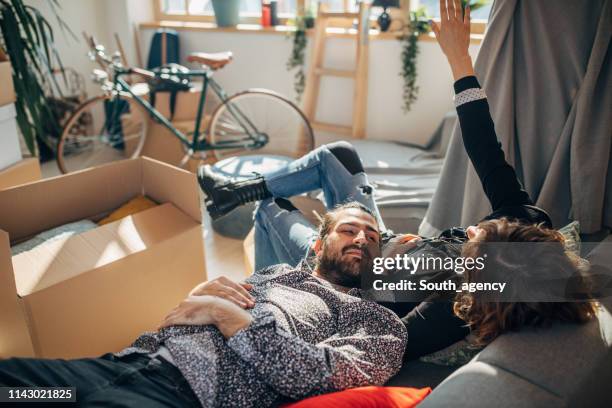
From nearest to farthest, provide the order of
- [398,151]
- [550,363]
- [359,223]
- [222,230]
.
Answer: [550,363]
[359,223]
[222,230]
[398,151]

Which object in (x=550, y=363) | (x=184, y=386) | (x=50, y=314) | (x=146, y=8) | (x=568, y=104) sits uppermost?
(x=146, y=8)

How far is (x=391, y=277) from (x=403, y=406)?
1.46ft

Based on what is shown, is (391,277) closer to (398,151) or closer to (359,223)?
(359,223)

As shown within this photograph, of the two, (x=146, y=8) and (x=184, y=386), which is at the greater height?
(x=146, y=8)

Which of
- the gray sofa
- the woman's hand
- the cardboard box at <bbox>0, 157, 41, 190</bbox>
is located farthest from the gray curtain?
the cardboard box at <bbox>0, 157, 41, 190</bbox>

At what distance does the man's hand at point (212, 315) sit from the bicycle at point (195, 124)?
2286 mm

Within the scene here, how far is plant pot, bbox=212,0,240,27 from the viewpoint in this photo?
153 inches

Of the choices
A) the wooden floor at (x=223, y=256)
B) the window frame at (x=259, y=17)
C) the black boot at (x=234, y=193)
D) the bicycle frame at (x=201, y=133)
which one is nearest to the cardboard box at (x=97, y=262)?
the black boot at (x=234, y=193)

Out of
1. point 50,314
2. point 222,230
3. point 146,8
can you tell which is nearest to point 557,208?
point 50,314

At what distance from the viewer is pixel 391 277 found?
1.38 m

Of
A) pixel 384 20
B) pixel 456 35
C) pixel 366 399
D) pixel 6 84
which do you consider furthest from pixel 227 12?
pixel 366 399

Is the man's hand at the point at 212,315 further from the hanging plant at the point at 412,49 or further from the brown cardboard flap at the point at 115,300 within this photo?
the hanging plant at the point at 412,49

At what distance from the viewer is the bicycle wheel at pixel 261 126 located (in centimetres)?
343

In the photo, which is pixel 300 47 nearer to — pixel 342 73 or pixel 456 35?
pixel 342 73
